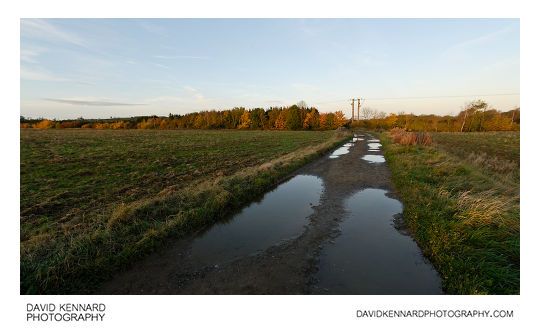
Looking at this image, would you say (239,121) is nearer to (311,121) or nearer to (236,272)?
(311,121)

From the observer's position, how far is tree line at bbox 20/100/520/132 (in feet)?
196

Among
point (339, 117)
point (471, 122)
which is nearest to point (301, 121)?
point (339, 117)

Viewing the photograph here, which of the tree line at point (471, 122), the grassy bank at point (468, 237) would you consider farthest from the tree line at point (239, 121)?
the grassy bank at point (468, 237)

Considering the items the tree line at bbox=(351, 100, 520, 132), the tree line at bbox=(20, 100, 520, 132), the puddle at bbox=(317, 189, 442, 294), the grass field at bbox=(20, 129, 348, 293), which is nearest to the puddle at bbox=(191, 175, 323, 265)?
the grass field at bbox=(20, 129, 348, 293)

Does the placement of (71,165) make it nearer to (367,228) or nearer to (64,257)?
(64,257)

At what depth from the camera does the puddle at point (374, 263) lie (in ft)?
12.5

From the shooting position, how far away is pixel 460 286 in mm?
3561

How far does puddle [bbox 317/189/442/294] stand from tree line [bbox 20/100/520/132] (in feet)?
176

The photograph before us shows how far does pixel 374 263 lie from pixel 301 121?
75674 mm

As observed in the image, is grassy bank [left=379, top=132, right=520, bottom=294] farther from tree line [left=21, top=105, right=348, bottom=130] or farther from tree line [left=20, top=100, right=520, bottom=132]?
tree line [left=21, top=105, right=348, bottom=130]

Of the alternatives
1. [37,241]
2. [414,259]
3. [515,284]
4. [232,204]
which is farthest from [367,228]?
[37,241]
